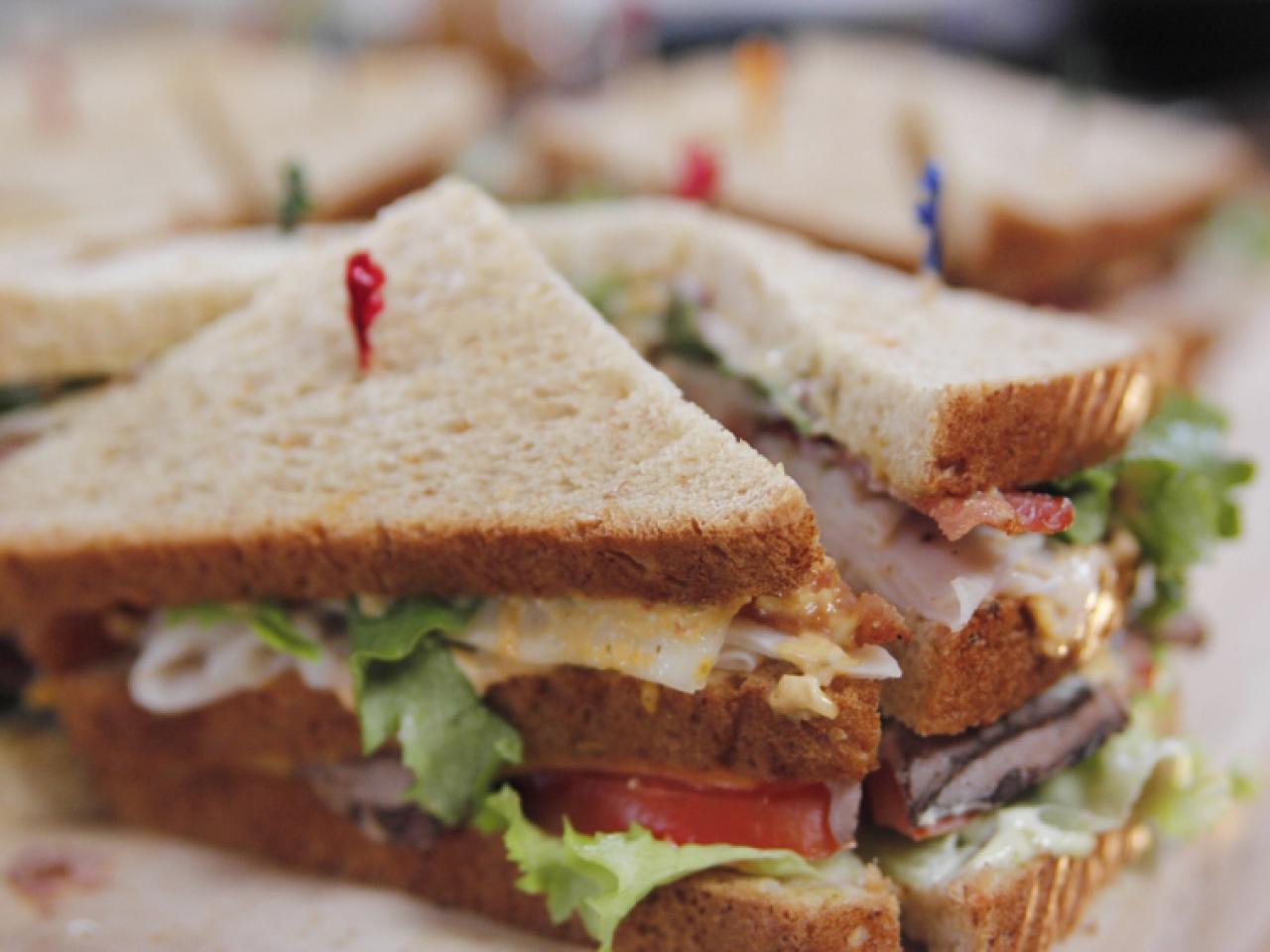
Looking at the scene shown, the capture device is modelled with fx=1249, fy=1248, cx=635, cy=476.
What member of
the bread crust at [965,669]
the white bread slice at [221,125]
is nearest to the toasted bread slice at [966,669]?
the bread crust at [965,669]

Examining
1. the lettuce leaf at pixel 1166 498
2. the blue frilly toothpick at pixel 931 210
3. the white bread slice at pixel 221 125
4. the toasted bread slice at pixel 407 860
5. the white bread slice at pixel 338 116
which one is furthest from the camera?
the white bread slice at pixel 338 116

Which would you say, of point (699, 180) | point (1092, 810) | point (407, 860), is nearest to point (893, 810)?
point (1092, 810)

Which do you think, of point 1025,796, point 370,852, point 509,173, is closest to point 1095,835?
point 1025,796

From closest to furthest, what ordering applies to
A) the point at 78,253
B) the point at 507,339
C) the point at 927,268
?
the point at 507,339 → the point at 927,268 → the point at 78,253

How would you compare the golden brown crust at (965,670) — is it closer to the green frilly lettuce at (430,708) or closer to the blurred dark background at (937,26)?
the green frilly lettuce at (430,708)

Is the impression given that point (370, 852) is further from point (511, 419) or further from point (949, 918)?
point (949, 918)

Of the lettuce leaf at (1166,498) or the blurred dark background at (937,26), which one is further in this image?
the blurred dark background at (937,26)
